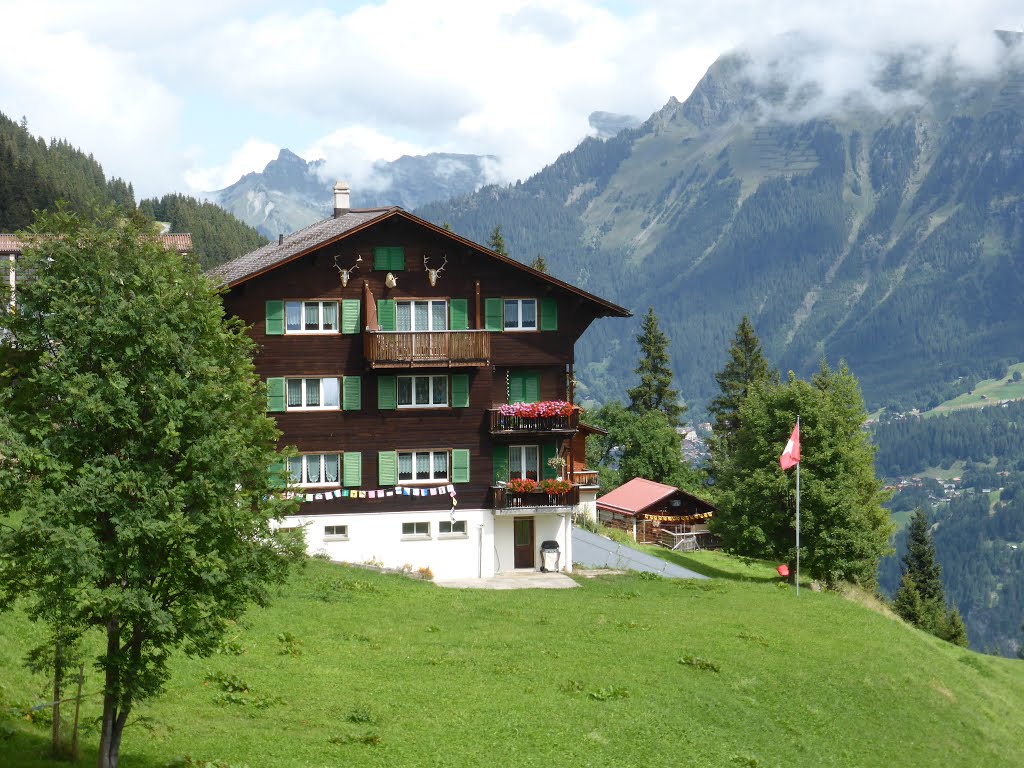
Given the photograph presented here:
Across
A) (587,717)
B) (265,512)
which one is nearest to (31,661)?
(265,512)

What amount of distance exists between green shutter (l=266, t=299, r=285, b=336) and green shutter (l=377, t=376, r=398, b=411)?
12.3 ft

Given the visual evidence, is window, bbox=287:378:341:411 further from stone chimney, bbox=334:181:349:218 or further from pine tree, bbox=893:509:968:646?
pine tree, bbox=893:509:968:646

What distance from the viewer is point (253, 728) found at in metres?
20.1

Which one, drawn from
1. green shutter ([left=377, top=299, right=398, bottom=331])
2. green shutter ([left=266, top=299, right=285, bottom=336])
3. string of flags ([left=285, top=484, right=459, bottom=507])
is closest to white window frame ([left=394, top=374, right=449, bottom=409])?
green shutter ([left=377, top=299, right=398, bottom=331])

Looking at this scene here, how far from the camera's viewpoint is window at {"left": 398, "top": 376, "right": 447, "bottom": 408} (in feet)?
142

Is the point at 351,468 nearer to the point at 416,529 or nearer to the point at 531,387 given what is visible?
the point at 416,529

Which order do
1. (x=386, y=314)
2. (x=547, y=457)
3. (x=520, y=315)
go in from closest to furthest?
(x=386, y=314), (x=547, y=457), (x=520, y=315)

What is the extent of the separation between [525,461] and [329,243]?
1036cm

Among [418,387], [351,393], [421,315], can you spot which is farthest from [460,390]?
[351,393]

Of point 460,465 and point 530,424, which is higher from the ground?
point 530,424

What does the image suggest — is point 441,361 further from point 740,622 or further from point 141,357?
point 141,357

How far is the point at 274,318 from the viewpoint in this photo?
42188mm

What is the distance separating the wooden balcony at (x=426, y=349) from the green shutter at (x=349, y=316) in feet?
2.11

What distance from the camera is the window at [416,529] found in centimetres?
4328
